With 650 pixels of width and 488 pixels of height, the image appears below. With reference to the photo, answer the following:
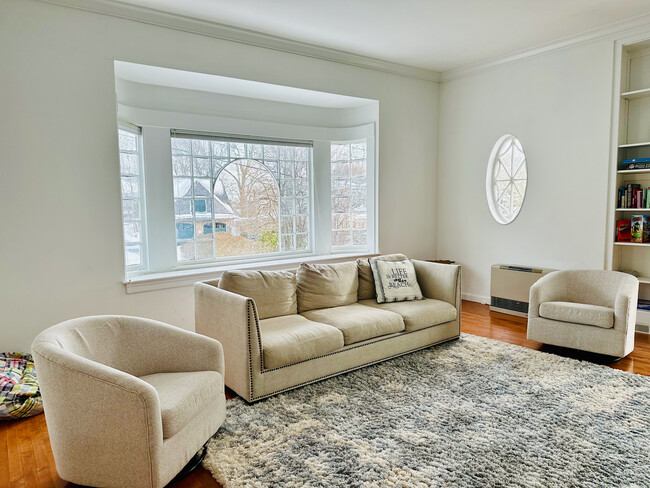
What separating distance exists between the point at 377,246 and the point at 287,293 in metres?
2.09

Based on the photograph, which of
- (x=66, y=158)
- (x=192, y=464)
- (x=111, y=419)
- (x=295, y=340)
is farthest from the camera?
(x=66, y=158)

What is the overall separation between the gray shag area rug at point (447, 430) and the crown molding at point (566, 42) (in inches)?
122

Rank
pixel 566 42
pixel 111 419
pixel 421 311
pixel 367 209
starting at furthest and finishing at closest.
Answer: pixel 367 209 < pixel 566 42 < pixel 421 311 < pixel 111 419

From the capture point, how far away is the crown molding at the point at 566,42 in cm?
404

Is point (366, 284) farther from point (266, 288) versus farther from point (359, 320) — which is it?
point (266, 288)

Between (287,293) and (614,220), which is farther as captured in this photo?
(614,220)

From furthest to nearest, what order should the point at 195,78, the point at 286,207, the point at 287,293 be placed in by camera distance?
the point at 286,207 → the point at 195,78 → the point at 287,293

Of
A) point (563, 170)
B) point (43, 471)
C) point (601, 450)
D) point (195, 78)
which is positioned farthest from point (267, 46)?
point (601, 450)

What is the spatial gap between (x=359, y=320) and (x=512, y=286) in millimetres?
2452

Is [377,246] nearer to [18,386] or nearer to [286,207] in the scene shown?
[286,207]

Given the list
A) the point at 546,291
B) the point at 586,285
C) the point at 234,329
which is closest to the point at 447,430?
the point at 234,329

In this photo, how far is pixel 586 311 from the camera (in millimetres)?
3564

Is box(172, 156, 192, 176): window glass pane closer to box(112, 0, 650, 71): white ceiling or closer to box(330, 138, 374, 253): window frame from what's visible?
box(112, 0, 650, 71): white ceiling

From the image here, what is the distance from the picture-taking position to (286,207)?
515 centimetres
